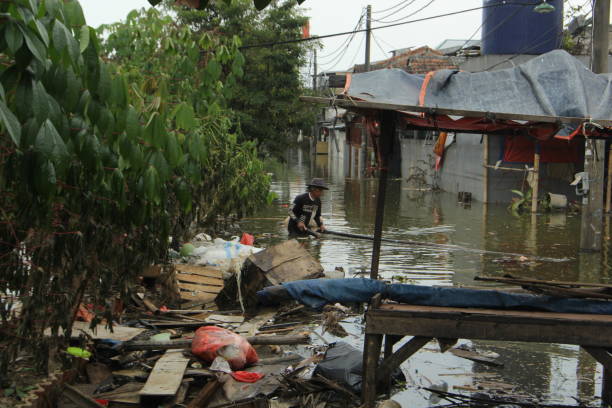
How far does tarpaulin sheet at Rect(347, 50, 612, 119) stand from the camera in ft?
21.3

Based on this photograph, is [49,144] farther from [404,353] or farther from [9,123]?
[404,353]

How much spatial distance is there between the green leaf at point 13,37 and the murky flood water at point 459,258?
4.67 meters

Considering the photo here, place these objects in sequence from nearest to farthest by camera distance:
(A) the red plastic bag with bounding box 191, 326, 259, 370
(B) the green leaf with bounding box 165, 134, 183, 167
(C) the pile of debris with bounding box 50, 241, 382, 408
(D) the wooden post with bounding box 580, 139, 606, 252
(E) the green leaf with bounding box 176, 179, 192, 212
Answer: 1. (B) the green leaf with bounding box 165, 134, 183, 167
2. (E) the green leaf with bounding box 176, 179, 192, 212
3. (C) the pile of debris with bounding box 50, 241, 382, 408
4. (A) the red plastic bag with bounding box 191, 326, 259, 370
5. (D) the wooden post with bounding box 580, 139, 606, 252

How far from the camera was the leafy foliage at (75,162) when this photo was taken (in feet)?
7.29

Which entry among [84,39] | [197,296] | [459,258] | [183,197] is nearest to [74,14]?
[84,39]

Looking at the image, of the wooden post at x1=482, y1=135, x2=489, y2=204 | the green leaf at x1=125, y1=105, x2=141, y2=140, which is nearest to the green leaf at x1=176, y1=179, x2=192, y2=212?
the green leaf at x1=125, y1=105, x2=141, y2=140

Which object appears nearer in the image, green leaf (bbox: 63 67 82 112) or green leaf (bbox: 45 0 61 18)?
green leaf (bbox: 45 0 61 18)

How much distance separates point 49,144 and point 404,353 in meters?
3.55

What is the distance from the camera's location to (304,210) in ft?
42.9

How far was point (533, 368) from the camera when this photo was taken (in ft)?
21.9

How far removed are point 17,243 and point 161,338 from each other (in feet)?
9.04

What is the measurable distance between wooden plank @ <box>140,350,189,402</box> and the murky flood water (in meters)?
1.90

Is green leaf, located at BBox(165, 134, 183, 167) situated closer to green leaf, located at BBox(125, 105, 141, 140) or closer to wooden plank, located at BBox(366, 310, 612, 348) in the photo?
green leaf, located at BBox(125, 105, 141, 140)

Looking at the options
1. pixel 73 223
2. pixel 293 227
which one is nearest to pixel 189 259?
pixel 293 227
